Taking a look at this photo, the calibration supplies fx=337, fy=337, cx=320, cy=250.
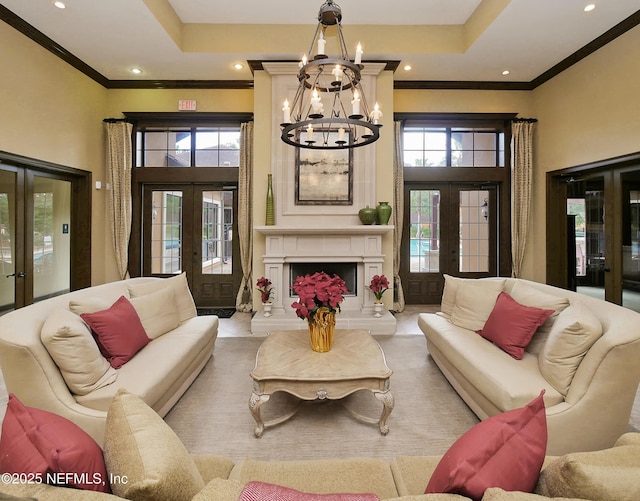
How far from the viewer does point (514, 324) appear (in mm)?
2473

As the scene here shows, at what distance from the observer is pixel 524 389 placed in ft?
6.44

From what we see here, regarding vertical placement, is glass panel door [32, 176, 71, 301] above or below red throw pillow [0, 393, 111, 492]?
above

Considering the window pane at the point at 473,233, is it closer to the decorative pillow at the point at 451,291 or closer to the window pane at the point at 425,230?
the window pane at the point at 425,230

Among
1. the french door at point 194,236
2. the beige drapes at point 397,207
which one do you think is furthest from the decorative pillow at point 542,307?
the french door at point 194,236

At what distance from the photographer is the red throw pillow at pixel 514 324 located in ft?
7.87

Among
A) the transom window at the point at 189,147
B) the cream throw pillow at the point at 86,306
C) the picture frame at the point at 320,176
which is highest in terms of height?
the transom window at the point at 189,147

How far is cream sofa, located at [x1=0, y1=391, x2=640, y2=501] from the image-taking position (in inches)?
29.8

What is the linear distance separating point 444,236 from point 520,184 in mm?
1398

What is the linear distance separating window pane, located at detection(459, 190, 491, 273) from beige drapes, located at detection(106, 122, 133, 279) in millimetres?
5486

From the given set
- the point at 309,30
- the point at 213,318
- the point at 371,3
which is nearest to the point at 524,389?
the point at 213,318

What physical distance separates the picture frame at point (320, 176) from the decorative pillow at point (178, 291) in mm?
2102

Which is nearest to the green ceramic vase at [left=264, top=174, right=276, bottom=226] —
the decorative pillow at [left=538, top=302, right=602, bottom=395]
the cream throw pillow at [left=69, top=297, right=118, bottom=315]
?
the cream throw pillow at [left=69, top=297, right=118, bottom=315]

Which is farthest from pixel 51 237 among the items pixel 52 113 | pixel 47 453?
pixel 47 453

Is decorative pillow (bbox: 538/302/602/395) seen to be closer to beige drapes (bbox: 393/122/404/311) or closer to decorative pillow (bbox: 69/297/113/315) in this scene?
decorative pillow (bbox: 69/297/113/315)
